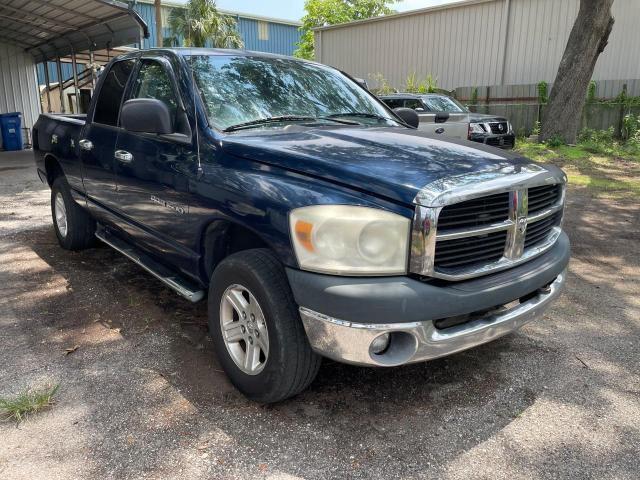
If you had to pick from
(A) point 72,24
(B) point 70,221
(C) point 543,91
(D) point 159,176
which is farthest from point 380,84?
(D) point 159,176

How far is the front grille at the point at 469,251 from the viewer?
A: 8.07ft

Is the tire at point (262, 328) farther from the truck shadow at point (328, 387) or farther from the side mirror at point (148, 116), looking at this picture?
the side mirror at point (148, 116)

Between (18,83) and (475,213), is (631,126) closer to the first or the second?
(475,213)

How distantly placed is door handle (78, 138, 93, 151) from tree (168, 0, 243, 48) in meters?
28.8

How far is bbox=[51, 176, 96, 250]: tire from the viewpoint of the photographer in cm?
530

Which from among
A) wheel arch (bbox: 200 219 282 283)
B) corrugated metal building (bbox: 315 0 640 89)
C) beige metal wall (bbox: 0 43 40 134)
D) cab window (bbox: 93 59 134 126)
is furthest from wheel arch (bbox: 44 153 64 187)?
corrugated metal building (bbox: 315 0 640 89)

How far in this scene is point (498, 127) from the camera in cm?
1249

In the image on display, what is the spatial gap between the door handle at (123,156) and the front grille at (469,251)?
237 centimetres

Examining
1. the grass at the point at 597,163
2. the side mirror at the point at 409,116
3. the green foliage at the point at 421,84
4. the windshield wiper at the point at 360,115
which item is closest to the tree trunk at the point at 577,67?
the grass at the point at 597,163

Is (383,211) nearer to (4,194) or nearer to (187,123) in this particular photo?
(187,123)

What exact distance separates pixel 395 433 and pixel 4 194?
8727mm

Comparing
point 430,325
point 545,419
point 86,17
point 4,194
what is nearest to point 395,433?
point 430,325

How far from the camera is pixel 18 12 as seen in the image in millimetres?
12266

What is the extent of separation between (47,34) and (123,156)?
12936mm
